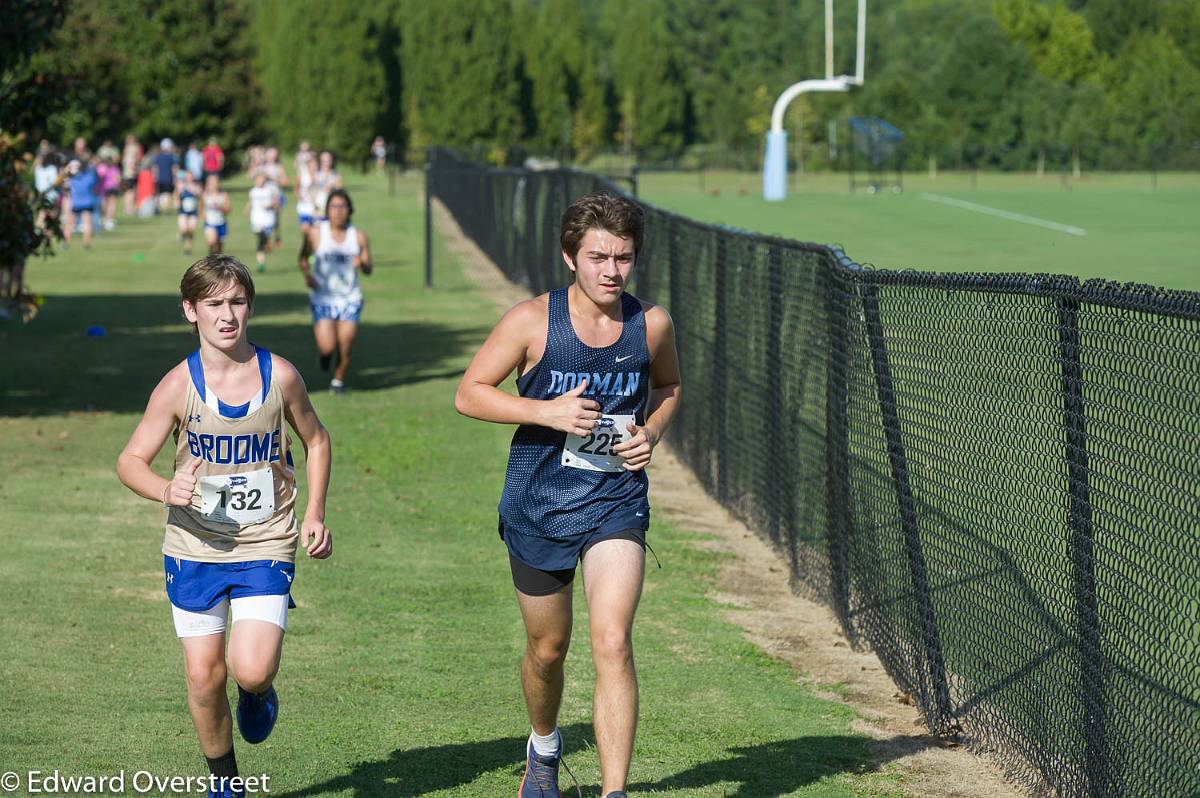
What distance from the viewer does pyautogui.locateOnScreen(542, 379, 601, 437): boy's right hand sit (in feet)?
17.3

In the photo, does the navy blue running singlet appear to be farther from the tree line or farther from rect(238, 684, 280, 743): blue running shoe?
the tree line

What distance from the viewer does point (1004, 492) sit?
6.26 metres

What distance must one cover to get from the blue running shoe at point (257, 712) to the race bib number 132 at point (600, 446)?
3.91 feet

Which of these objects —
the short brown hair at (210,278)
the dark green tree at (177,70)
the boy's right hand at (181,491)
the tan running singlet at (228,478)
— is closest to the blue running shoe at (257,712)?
the tan running singlet at (228,478)

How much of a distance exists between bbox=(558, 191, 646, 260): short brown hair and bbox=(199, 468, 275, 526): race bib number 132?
1.15m

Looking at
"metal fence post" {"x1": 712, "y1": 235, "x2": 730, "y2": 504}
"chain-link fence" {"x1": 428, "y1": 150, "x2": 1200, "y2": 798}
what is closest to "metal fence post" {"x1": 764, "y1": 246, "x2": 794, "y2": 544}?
"chain-link fence" {"x1": 428, "y1": 150, "x2": 1200, "y2": 798}

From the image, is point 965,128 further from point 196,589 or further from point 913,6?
point 196,589

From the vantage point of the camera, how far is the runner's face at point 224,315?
537 centimetres

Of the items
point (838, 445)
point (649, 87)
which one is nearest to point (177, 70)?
point (649, 87)

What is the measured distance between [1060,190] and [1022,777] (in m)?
55.7

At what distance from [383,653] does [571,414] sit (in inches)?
118

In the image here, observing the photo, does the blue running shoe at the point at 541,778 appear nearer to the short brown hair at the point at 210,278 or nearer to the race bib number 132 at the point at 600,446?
the race bib number 132 at the point at 600,446

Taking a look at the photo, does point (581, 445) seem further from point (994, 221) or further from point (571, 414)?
point (994, 221)

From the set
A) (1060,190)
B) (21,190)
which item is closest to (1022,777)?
(21,190)
